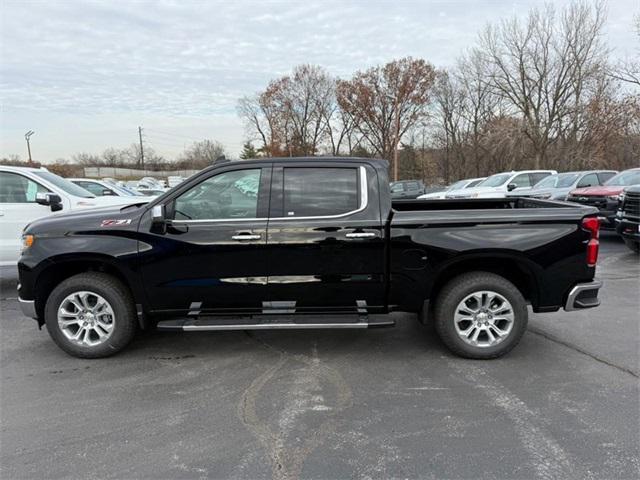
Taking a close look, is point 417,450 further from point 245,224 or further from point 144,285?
point 144,285

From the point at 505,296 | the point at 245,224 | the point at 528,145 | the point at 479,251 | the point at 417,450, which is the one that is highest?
the point at 528,145

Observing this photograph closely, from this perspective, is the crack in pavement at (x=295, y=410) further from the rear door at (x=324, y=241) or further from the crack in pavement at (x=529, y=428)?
the crack in pavement at (x=529, y=428)

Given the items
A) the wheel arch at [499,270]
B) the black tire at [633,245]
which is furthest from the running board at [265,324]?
the black tire at [633,245]

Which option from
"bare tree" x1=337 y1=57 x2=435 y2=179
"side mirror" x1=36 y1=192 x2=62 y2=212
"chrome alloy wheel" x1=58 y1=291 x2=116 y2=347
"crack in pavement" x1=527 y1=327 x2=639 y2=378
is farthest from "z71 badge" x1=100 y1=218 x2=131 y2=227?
"bare tree" x1=337 y1=57 x2=435 y2=179

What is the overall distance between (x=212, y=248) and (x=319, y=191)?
3.67ft

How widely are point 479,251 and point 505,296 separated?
48 centimetres

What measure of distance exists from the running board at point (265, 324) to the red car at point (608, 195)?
9.14 metres

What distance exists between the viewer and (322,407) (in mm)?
3377

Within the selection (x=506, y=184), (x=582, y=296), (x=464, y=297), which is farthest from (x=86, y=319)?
(x=506, y=184)

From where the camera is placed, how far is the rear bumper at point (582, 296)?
13.5 feet

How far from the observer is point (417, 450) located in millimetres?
2832

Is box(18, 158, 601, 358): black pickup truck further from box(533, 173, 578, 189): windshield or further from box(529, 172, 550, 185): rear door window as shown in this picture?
box(529, 172, 550, 185): rear door window

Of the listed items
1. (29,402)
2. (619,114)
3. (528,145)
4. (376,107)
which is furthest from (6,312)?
(376,107)

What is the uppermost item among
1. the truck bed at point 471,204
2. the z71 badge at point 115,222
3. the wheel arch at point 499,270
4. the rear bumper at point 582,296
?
the truck bed at point 471,204
